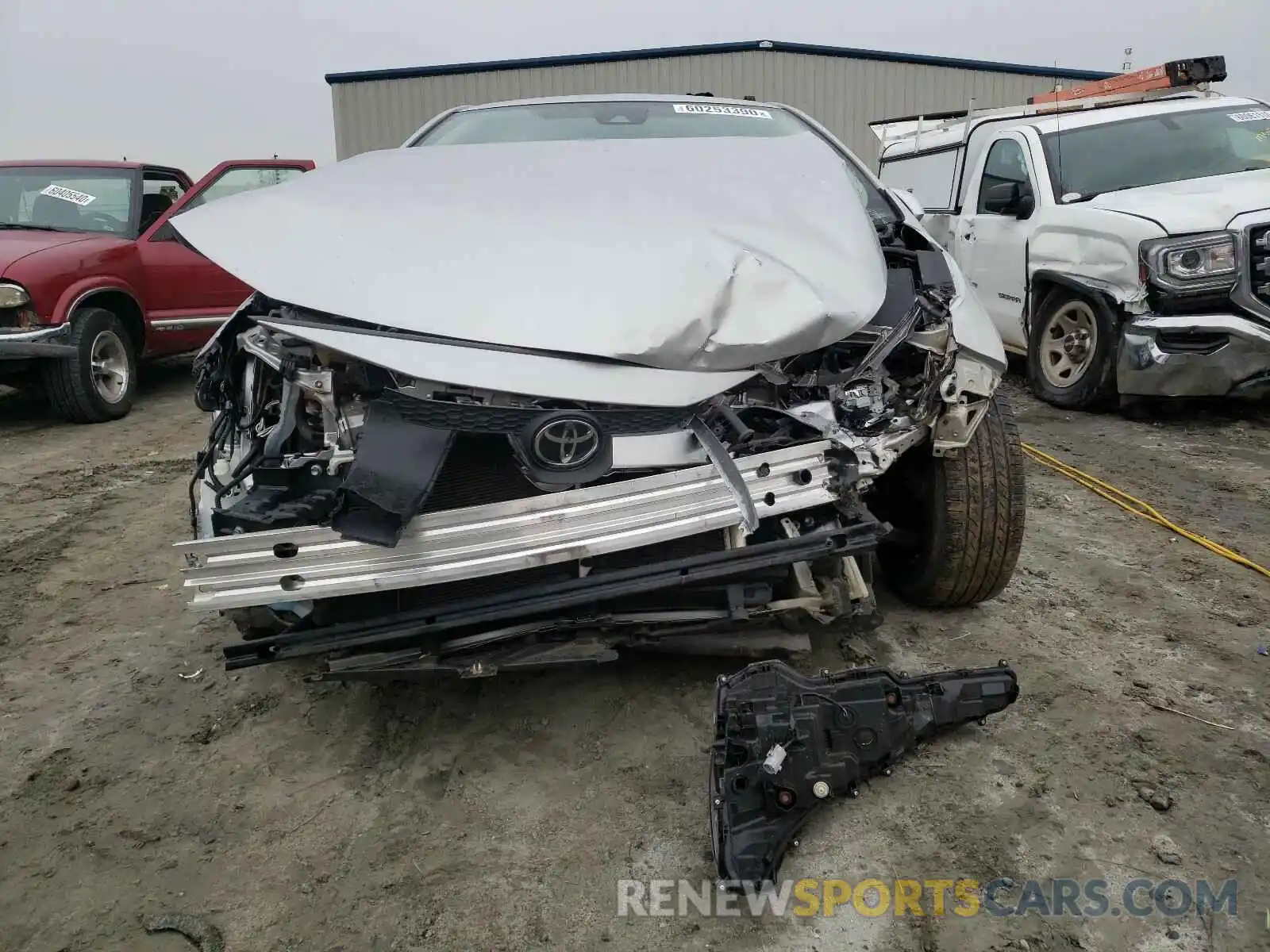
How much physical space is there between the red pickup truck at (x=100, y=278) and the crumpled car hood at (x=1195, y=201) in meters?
5.49

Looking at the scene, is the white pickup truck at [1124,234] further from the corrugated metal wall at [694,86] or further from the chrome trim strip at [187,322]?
the corrugated metal wall at [694,86]

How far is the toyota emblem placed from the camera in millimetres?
1911

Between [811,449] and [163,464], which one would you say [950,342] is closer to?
[811,449]

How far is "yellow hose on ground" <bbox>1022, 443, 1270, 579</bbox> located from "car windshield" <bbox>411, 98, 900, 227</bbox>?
191 cm

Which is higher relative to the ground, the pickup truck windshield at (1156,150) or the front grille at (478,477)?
the pickup truck windshield at (1156,150)

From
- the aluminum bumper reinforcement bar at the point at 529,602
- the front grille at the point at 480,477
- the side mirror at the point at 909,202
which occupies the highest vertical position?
the side mirror at the point at 909,202

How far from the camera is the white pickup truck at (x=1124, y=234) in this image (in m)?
4.70

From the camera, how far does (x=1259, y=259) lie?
15.3 feet

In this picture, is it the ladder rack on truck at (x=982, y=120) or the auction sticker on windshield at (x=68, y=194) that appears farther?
the auction sticker on windshield at (x=68, y=194)

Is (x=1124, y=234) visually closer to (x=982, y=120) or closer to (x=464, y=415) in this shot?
(x=982, y=120)

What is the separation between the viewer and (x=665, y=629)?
222 centimetres

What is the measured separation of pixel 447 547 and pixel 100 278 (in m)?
5.51

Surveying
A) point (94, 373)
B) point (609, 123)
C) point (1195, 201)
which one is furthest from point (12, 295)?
point (1195, 201)

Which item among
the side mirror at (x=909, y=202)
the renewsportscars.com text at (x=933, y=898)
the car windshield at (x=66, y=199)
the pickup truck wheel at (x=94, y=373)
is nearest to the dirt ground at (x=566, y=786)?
the renewsportscars.com text at (x=933, y=898)
